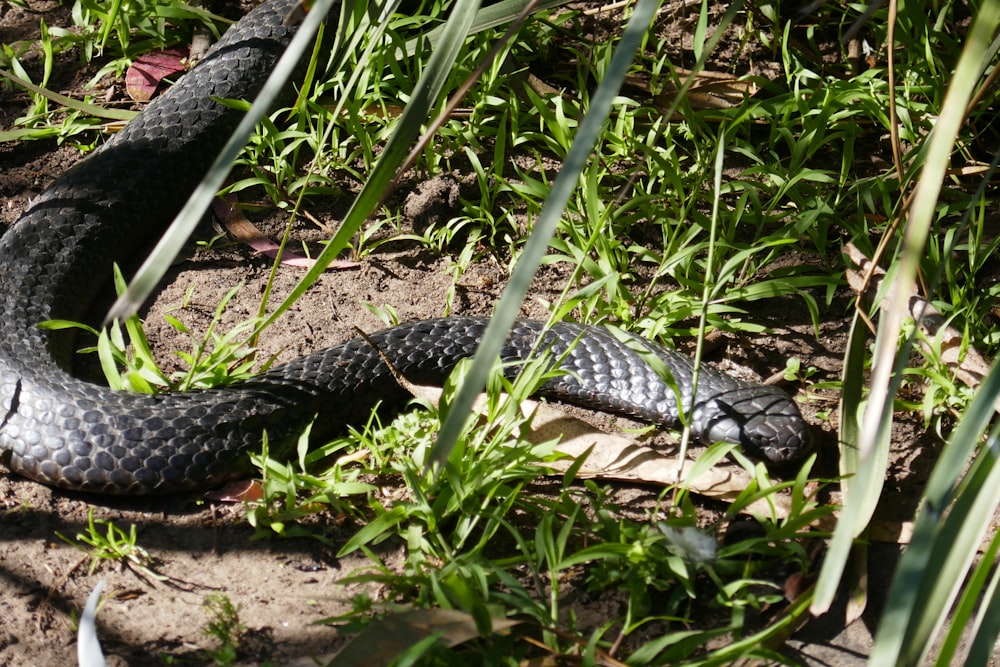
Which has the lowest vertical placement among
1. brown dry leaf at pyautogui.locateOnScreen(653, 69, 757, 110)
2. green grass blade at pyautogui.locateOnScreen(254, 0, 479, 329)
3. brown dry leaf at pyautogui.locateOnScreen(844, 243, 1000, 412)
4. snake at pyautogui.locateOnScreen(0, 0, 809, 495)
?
snake at pyautogui.locateOnScreen(0, 0, 809, 495)

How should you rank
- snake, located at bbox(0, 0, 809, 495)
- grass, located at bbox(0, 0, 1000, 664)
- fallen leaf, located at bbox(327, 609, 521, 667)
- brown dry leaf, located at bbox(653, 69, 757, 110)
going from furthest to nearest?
brown dry leaf, located at bbox(653, 69, 757, 110) → snake, located at bbox(0, 0, 809, 495) → fallen leaf, located at bbox(327, 609, 521, 667) → grass, located at bbox(0, 0, 1000, 664)

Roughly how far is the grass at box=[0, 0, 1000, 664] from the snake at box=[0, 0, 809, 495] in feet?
0.47

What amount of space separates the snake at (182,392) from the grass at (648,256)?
0.14 meters

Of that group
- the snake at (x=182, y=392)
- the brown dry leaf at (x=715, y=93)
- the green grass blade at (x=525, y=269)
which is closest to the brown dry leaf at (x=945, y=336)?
the snake at (x=182, y=392)

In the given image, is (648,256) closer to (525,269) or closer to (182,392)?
(182,392)

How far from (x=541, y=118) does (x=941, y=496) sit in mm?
2994

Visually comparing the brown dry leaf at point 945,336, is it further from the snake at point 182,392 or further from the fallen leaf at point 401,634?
the fallen leaf at point 401,634

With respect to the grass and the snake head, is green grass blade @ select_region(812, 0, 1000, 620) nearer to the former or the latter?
the grass

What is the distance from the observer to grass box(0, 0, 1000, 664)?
141 cm

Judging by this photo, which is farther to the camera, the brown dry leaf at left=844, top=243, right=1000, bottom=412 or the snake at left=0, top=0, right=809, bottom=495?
the brown dry leaf at left=844, top=243, right=1000, bottom=412

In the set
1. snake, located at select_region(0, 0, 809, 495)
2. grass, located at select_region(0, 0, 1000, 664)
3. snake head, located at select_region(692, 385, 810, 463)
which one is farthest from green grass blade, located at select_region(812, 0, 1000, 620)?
snake head, located at select_region(692, 385, 810, 463)

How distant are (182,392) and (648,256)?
5.16 ft

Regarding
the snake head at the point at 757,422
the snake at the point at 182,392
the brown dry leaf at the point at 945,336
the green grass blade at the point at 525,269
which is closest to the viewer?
the green grass blade at the point at 525,269

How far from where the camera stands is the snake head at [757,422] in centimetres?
288
